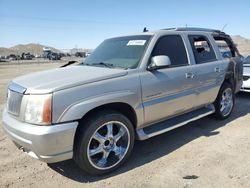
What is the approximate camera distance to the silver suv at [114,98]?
3.05m

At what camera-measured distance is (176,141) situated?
15.4 feet

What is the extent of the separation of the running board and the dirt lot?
381 millimetres

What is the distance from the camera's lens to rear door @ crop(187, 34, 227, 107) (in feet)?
15.9

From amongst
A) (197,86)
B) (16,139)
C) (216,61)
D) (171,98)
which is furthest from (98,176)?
(216,61)

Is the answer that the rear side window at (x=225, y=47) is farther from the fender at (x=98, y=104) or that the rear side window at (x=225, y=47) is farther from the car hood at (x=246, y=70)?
the fender at (x=98, y=104)

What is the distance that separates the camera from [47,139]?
295 centimetres

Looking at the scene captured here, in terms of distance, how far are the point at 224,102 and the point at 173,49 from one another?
2.24 meters

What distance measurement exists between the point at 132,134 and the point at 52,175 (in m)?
1.26

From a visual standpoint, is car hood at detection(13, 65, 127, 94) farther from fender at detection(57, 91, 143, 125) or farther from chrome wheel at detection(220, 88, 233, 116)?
chrome wheel at detection(220, 88, 233, 116)

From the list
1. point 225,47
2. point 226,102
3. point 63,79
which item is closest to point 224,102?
point 226,102

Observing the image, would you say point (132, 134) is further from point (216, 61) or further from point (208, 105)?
point (216, 61)

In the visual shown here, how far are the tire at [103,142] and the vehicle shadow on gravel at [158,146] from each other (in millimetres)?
166

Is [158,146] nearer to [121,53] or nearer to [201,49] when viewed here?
[121,53]

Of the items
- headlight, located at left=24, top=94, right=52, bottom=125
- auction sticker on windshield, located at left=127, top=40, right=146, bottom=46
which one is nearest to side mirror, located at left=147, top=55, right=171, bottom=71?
auction sticker on windshield, located at left=127, top=40, right=146, bottom=46
